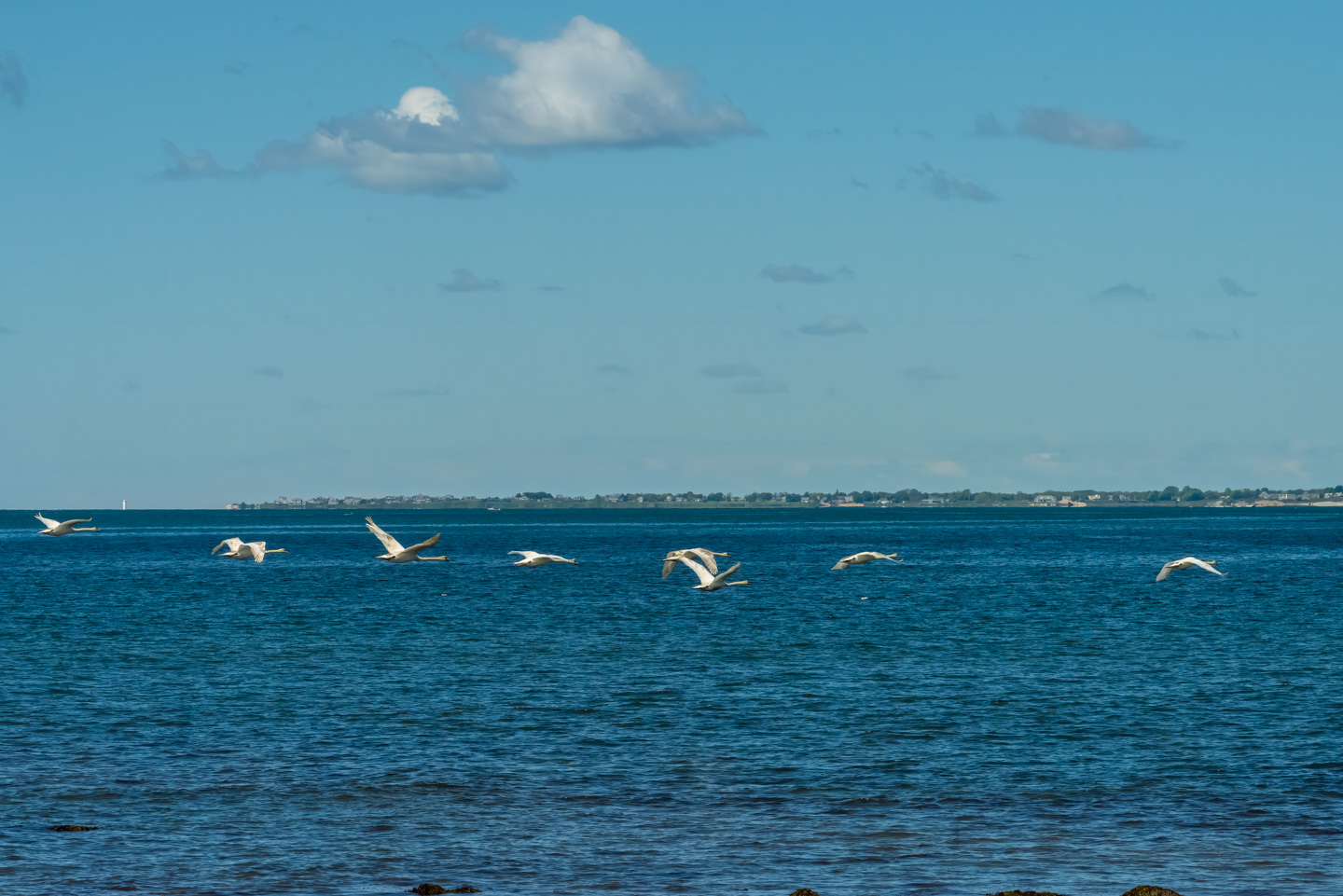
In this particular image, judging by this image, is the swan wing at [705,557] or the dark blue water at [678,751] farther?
the swan wing at [705,557]

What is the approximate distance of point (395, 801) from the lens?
85.5 feet

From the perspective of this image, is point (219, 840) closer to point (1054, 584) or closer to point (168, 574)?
point (1054, 584)

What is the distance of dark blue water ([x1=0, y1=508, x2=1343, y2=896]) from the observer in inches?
858

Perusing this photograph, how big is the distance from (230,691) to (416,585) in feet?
188

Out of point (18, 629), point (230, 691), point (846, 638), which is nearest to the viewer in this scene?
point (230, 691)

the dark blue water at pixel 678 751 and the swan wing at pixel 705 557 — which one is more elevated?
the swan wing at pixel 705 557

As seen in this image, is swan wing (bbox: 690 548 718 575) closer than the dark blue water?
No

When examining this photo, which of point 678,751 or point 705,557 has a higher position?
point 705,557

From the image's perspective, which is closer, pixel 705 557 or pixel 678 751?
pixel 678 751

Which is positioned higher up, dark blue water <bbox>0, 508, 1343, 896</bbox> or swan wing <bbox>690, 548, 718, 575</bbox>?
swan wing <bbox>690, 548, 718, 575</bbox>

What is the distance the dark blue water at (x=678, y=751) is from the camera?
21781mm

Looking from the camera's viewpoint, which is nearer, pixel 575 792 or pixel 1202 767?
pixel 575 792

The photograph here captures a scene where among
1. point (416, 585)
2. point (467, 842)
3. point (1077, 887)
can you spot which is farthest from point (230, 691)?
point (416, 585)

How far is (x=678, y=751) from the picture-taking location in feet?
102
